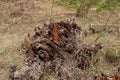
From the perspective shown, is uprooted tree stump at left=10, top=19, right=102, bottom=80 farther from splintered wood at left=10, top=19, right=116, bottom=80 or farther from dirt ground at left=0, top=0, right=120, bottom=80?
dirt ground at left=0, top=0, right=120, bottom=80

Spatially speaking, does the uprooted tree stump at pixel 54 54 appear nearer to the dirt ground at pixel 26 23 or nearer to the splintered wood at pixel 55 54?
the splintered wood at pixel 55 54

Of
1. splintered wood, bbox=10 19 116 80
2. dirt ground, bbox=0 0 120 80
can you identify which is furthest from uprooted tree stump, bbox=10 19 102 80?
dirt ground, bbox=0 0 120 80

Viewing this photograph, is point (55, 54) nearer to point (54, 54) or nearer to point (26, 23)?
point (54, 54)

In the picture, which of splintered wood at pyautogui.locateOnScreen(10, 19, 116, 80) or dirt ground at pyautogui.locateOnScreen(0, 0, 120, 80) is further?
dirt ground at pyautogui.locateOnScreen(0, 0, 120, 80)

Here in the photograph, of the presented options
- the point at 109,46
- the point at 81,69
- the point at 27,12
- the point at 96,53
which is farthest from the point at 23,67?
the point at 27,12

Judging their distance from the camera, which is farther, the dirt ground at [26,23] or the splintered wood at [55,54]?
the dirt ground at [26,23]

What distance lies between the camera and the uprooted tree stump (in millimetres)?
3893

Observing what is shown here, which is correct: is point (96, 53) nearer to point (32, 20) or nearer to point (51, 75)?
point (51, 75)

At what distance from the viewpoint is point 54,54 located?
13.7 feet

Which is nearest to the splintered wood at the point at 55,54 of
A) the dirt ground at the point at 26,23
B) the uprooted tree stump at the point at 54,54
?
the uprooted tree stump at the point at 54,54

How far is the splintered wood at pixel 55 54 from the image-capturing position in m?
3.90

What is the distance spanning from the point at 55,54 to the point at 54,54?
12 mm

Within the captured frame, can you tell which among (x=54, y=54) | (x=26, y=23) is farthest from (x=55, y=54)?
(x=26, y=23)

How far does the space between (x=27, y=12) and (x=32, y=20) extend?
0.80 ft
